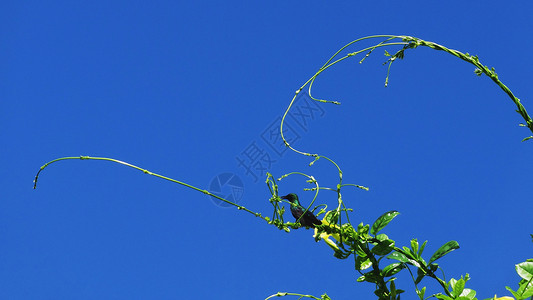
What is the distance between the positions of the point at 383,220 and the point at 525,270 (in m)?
0.39

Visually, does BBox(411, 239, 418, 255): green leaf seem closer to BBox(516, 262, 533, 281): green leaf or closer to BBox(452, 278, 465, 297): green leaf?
BBox(452, 278, 465, 297): green leaf

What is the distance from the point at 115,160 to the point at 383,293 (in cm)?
84

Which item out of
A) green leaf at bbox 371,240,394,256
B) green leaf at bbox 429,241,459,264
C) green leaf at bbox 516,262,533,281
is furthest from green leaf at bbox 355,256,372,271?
green leaf at bbox 516,262,533,281

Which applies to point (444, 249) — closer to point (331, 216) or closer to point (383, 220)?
point (383, 220)

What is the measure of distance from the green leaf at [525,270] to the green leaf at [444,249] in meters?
0.16

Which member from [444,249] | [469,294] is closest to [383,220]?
[444,249]

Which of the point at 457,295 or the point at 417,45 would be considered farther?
the point at 417,45

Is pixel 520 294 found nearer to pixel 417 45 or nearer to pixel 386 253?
pixel 386 253

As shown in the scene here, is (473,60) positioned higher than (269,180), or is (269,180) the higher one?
(473,60)

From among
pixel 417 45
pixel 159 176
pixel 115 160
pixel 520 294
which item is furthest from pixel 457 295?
pixel 115 160

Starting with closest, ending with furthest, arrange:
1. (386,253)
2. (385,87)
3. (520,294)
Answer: (520,294)
(386,253)
(385,87)

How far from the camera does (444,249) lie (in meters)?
1.45

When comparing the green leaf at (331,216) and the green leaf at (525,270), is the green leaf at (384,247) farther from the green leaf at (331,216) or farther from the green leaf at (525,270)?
the green leaf at (525,270)

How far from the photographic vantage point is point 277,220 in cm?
145
